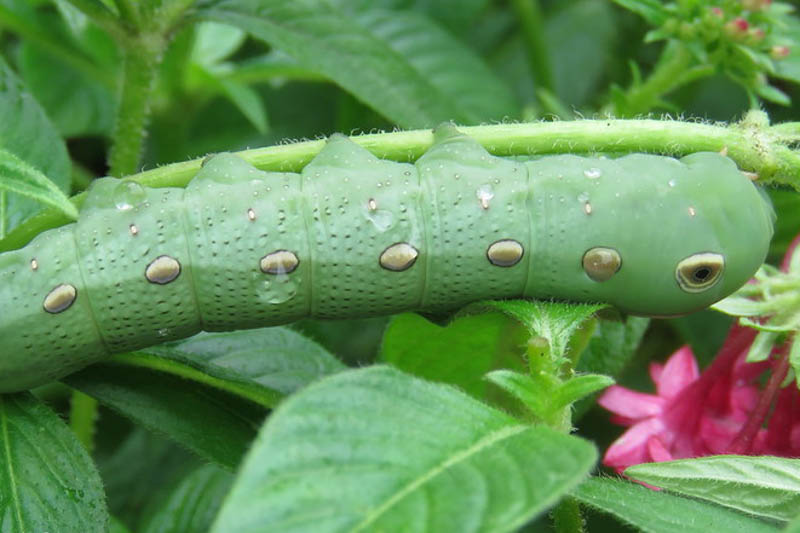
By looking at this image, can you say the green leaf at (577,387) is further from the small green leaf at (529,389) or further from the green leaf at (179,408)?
the green leaf at (179,408)

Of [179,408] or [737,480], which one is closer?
[737,480]

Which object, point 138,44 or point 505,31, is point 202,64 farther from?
point 505,31

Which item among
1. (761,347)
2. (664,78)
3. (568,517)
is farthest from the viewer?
(664,78)

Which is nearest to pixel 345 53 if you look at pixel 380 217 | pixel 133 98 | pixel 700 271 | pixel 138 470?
pixel 133 98

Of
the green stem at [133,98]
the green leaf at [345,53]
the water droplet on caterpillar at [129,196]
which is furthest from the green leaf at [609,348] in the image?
the green stem at [133,98]

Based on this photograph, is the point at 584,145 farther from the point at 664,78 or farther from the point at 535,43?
the point at 535,43

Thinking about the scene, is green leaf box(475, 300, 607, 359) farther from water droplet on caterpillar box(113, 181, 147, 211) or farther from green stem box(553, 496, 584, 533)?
water droplet on caterpillar box(113, 181, 147, 211)

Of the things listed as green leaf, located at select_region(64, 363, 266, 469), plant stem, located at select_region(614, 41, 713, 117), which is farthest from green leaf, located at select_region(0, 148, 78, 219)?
plant stem, located at select_region(614, 41, 713, 117)
